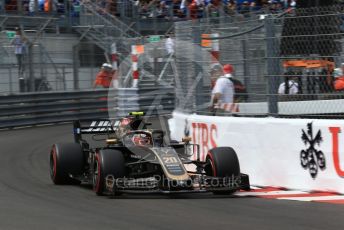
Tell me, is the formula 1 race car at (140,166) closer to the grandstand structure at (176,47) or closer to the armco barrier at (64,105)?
the grandstand structure at (176,47)

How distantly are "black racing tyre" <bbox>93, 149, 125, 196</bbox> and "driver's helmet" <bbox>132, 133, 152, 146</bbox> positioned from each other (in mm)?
551

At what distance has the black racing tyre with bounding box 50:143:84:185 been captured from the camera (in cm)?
948

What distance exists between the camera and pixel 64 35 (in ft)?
74.3

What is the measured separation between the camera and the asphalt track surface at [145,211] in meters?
6.50

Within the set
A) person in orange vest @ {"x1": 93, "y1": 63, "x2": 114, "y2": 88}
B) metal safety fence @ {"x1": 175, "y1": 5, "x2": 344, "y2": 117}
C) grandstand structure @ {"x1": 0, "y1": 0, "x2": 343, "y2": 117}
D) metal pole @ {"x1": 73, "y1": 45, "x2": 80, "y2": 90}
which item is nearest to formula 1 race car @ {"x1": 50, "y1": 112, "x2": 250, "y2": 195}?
metal safety fence @ {"x1": 175, "y1": 5, "x2": 344, "y2": 117}

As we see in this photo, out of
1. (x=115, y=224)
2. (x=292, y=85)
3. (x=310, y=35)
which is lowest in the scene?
(x=115, y=224)

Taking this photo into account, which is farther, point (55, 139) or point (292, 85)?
point (55, 139)

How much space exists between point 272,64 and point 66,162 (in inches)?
120

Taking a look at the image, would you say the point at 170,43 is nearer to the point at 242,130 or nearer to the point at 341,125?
the point at 242,130

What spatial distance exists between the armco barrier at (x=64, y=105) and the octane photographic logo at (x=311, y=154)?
9069mm

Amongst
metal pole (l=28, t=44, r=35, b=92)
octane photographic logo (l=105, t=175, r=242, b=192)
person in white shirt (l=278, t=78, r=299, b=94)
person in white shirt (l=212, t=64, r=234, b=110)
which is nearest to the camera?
octane photographic logo (l=105, t=175, r=242, b=192)

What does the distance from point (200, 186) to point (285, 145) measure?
1.42m

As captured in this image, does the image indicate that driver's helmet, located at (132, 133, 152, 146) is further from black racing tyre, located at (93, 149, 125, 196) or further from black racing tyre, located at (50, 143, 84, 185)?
black racing tyre, located at (50, 143, 84, 185)

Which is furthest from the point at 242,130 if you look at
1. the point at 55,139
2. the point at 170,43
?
the point at 55,139
